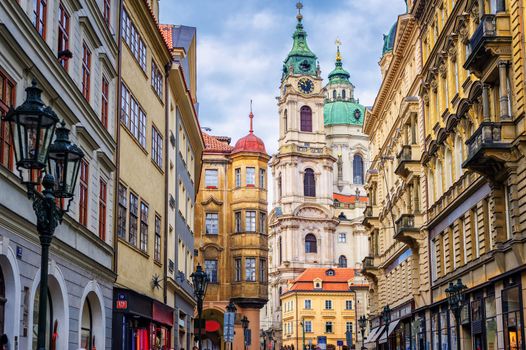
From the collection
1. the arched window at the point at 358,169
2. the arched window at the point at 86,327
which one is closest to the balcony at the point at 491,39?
the arched window at the point at 86,327

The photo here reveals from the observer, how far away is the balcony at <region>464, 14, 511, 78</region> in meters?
26.5

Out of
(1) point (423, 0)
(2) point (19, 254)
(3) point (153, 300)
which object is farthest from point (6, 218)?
(1) point (423, 0)

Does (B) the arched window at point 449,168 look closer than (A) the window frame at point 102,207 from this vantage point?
No

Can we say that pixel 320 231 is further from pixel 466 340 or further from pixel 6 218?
pixel 6 218

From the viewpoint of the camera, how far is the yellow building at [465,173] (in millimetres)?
26328

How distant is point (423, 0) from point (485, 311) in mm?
16587

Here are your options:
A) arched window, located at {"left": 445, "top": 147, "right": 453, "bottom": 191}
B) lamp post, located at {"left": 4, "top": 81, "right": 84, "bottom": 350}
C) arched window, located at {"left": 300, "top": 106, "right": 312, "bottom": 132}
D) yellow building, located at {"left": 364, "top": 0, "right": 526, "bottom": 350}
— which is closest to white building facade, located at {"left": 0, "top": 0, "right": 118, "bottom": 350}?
lamp post, located at {"left": 4, "top": 81, "right": 84, "bottom": 350}

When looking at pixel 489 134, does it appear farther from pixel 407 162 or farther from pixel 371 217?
pixel 371 217

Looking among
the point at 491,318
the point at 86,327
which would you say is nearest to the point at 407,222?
the point at 491,318

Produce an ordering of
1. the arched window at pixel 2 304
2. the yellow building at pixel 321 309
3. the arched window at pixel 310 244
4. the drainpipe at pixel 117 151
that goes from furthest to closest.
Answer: the arched window at pixel 310 244 < the yellow building at pixel 321 309 < the drainpipe at pixel 117 151 < the arched window at pixel 2 304

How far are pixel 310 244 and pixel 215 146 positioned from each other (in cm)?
8322

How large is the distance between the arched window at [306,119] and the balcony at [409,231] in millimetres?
103242

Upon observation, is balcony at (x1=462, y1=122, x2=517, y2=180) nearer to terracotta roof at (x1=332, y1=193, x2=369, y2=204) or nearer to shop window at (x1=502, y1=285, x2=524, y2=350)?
shop window at (x1=502, y1=285, x2=524, y2=350)

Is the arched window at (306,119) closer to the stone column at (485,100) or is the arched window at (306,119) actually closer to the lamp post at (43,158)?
the stone column at (485,100)
